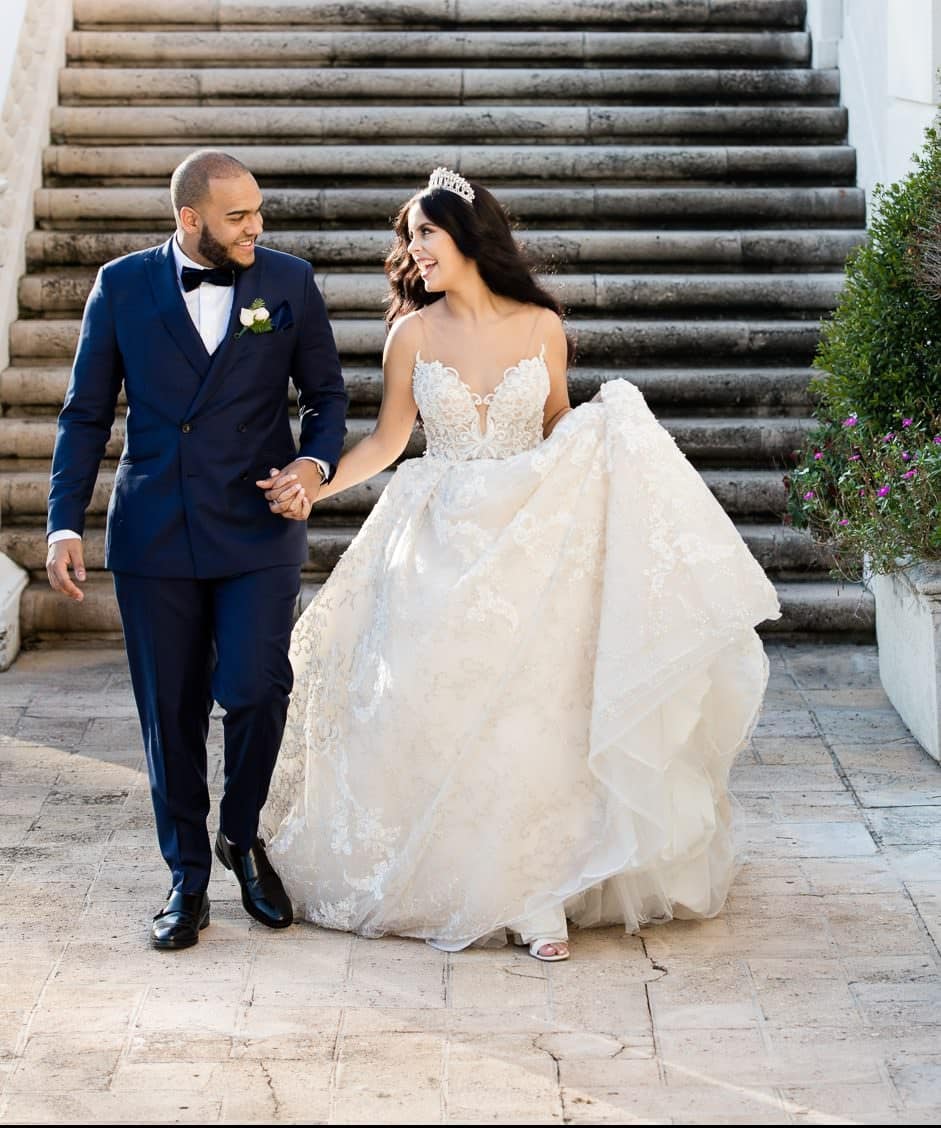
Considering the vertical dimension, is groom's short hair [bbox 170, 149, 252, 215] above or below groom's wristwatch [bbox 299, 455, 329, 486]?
above

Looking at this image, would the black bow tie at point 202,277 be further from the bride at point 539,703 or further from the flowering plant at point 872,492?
the flowering plant at point 872,492

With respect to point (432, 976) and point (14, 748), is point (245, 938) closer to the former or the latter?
point (432, 976)

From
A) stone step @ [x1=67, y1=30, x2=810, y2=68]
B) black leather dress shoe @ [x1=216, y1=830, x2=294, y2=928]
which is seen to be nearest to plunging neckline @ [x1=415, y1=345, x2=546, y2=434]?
black leather dress shoe @ [x1=216, y1=830, x2=294, y2=928]

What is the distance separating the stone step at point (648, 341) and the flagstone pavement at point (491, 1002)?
11.3 feet

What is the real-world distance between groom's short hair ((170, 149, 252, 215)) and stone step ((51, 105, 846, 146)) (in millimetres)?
5497

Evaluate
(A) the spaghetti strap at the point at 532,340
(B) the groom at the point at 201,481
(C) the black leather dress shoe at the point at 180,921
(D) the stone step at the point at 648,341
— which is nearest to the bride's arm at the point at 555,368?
(A) the spaghetti strap at the point at 532,340

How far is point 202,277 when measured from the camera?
173 inches

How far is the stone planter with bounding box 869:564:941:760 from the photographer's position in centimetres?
595

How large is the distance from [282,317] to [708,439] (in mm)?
4073

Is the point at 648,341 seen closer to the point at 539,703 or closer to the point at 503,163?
the point at 503,163

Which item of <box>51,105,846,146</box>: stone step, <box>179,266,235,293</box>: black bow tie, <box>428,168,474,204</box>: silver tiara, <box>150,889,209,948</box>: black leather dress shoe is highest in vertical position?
<box>51,105,846,146</box>: stone step

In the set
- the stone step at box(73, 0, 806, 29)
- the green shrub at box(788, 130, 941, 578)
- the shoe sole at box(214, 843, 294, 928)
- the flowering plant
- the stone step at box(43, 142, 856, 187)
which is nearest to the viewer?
the shoe sole at box(214, 843, 294, 928)

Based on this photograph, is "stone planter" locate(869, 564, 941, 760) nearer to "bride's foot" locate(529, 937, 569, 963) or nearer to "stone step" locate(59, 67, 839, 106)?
"bride's foot" locate(529, 937, 569, 963)

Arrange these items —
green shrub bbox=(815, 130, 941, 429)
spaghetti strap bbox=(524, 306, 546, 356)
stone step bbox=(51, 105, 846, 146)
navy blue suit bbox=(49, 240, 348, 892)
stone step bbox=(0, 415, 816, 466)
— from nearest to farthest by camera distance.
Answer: navy blue suit bbox=(49, 240, 348, 892), spaghetti strap bbox=(524, 306, 546, 356), green shrub bbox=(815, 130, 941, 429), stone step bbox=(0, 415, 816, 466), stone step bbox=(51, 105, 846, 146)
